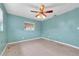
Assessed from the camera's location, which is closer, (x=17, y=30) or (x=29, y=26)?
(x=17, y=30)

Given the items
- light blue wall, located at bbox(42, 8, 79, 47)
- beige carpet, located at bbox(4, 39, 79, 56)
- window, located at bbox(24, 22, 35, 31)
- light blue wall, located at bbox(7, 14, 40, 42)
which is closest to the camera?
beige carpet, located at bbox(4, 39, 79, 56)

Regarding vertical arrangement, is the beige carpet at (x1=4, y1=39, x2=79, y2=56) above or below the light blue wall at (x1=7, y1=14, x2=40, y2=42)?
below

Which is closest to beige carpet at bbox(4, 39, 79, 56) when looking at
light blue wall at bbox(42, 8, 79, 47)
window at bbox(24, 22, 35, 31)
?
light blue wall at bbox(42, 8, 79, 47)

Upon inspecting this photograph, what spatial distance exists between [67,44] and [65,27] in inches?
37.4

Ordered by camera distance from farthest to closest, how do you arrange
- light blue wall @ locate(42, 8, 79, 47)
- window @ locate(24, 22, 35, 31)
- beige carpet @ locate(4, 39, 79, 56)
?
1. window @ locate(24, 22, 35, 31)
2. light blue wall @ locate(42, 8, 79, 47)
3. beige carpet @ locate(4, 39, 79, 56)

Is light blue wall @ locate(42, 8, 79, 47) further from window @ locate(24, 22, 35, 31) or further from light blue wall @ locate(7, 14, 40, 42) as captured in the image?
light blue wall @ locate(7, 14, 40, 42)

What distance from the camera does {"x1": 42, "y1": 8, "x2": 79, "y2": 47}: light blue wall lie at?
377cm

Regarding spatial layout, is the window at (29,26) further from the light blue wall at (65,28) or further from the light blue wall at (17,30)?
the light blue wall at (65,28)

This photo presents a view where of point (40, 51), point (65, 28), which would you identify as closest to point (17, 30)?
point (40, 51)

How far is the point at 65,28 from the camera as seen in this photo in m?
4.38

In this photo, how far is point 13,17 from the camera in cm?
456

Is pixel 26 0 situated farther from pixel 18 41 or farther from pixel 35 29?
pixel 35 29

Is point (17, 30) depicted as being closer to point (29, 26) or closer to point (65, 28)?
point (29, 26)

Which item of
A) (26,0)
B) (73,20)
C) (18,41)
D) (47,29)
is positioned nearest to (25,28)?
(18,41)
